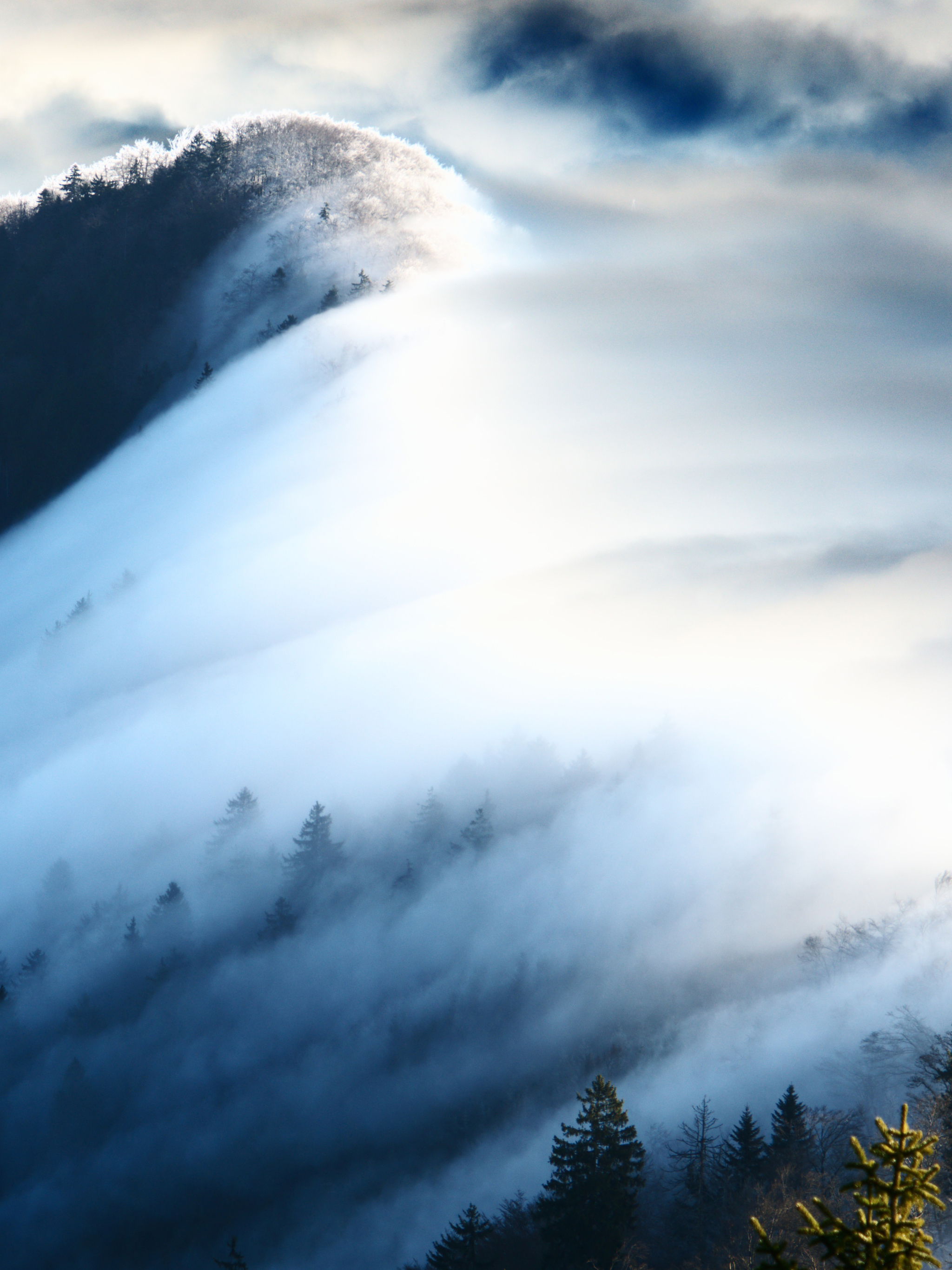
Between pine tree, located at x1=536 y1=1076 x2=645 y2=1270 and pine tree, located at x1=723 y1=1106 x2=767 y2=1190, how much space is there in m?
6.81

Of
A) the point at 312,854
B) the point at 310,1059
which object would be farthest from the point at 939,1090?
the point at 312,854

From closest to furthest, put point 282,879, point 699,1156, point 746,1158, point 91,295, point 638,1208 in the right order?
1. point 638,1208
2. point 746,1158
3. point 699,1156
4. point 282,879
5. point 91,295

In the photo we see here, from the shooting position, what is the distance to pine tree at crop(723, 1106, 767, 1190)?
47219 mm

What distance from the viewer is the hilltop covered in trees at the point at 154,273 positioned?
511ft

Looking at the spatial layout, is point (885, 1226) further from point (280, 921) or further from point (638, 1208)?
point (280, 921)

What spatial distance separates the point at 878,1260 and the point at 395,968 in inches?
3635

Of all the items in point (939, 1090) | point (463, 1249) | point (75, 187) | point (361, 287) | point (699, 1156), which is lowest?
point (939, 1090)

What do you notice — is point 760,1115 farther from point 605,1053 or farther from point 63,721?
point 63,721

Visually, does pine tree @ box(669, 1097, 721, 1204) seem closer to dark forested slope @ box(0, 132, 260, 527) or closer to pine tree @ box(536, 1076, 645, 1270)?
pine tree @ box(536, 1076, 645, 1270)

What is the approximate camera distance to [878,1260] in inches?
386

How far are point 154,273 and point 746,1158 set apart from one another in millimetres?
158548

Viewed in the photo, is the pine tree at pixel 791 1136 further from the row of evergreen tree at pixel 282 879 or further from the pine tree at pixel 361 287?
the pine tree at pixel 361 287

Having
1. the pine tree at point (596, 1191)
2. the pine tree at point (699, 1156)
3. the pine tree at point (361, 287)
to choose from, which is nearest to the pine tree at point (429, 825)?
the pine tree at point (699, 1156)

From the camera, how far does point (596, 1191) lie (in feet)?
141
